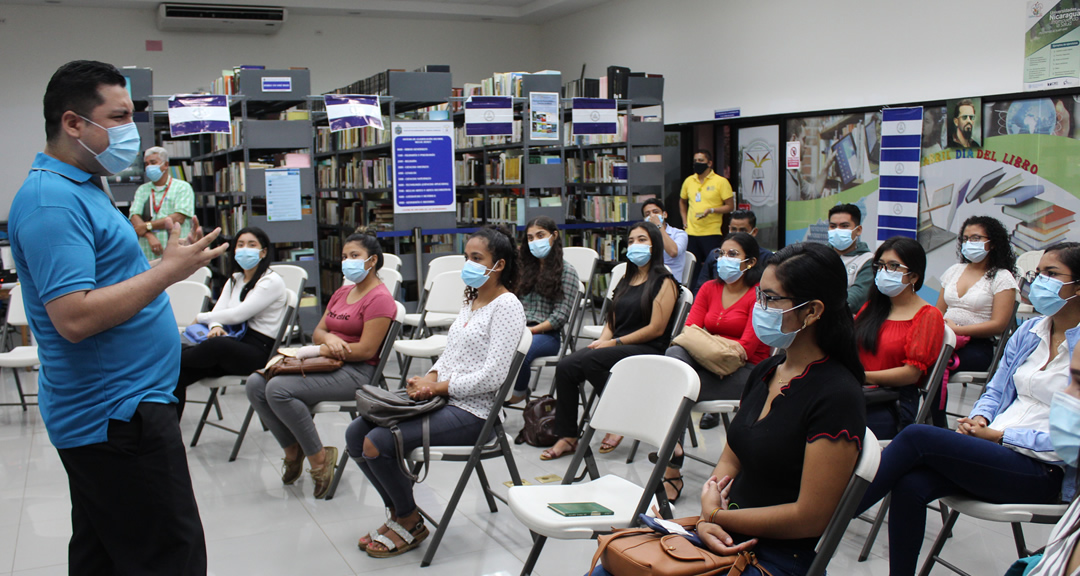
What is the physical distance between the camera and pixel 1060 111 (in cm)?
603

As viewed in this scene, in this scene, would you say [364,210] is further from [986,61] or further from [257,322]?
[986,61]

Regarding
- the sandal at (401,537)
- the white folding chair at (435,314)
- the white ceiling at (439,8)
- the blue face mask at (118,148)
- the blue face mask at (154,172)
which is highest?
the white ceiling at (439,8)

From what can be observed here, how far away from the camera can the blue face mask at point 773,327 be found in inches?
80.3

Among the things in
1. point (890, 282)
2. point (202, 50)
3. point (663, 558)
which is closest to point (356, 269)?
point (890, 282)

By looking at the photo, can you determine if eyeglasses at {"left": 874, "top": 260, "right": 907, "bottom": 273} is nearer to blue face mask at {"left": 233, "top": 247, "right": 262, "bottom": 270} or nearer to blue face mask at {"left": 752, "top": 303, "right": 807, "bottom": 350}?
blue face mask at {"left": 752, "top": 303, "right": 807, "bottom": 350}

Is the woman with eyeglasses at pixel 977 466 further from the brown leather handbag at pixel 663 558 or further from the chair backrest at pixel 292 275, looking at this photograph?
the chair backrest at pixel 292 275

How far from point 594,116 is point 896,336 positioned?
4844 mm

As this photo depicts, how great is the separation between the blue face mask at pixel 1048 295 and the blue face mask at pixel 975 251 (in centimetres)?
153

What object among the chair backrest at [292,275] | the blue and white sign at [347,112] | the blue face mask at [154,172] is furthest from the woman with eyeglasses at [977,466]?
the blue face mask at [154,172]

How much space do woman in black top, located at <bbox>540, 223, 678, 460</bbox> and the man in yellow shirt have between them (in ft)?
14.5

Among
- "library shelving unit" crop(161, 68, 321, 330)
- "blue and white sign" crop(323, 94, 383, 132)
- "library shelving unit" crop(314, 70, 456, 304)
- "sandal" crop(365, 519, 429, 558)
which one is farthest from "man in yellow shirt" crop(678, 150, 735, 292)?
"sandal" crop(365, 519, 429, 558)

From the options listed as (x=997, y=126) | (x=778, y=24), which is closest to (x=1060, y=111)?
(x=997, y=126)

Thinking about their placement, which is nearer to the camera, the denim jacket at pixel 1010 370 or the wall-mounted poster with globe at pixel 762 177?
the denim jacket at pixel 1010 370

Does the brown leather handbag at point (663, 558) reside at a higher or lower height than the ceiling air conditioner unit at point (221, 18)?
lower
